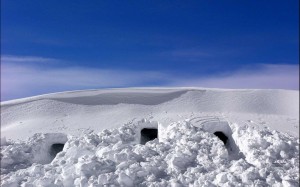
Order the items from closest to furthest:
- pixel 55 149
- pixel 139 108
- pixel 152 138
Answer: pixel 55 149, pixel 152 138, pixel 139 108

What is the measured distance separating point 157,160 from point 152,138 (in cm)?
170

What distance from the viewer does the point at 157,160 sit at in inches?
275

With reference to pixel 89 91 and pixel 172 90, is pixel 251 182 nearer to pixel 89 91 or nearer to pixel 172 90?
pixel 172 90

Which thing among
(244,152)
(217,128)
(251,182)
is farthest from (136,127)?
(251,182)

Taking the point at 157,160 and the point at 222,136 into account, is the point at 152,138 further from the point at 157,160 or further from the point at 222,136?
the point at 157,160

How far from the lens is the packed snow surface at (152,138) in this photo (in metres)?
6.60

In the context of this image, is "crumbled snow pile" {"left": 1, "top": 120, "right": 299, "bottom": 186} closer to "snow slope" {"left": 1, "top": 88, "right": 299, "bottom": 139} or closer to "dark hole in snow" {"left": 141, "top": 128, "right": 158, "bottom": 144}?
"dark hole in snow" {"left": 141, "top": 128, "right": 158, "bottom": 144}

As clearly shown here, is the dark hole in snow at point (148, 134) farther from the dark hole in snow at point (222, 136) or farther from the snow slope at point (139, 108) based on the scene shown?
the dark hole in snow at point (222, 136)

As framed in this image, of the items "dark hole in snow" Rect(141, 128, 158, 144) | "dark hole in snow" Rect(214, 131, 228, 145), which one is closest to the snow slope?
"dark hole in snow" Rect(141, 128, 158, 144)

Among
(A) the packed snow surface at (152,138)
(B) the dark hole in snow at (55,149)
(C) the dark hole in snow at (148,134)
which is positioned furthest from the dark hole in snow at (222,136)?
(B) the dark hole in snow at (55,149)

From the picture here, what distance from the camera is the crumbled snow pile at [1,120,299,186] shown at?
6480mm

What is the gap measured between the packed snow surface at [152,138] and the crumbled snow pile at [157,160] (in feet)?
0.06

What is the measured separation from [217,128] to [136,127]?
70.1 inches

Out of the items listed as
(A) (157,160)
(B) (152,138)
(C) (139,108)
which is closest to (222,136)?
(B) (152,138)
